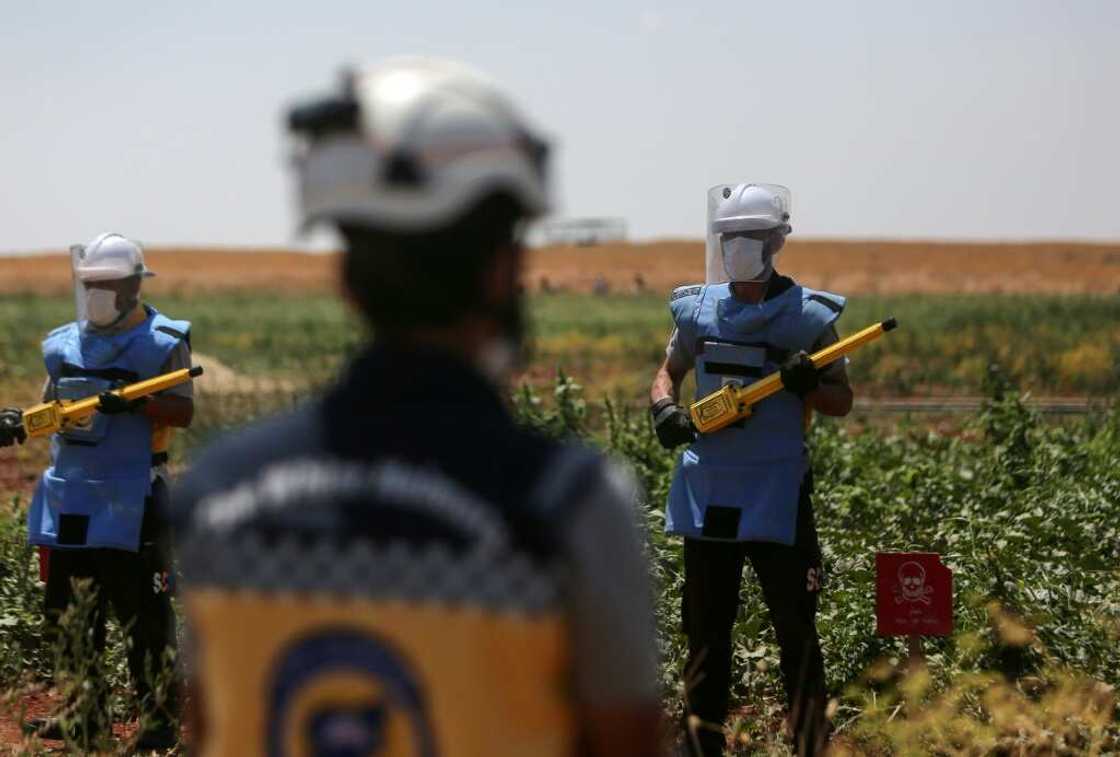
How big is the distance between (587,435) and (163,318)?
11.7 ft

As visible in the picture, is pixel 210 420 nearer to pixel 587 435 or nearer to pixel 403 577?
pixel 587 435

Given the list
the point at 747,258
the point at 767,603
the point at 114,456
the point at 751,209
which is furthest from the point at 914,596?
the point at 114,456

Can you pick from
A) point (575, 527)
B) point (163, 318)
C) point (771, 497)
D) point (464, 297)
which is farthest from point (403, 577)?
point (163, 318)

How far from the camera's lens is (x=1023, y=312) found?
42.6m

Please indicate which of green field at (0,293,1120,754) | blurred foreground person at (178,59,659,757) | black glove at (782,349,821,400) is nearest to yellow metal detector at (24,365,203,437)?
green field at (0,293,1120,754)

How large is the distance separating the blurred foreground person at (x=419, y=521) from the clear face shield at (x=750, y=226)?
337 cm

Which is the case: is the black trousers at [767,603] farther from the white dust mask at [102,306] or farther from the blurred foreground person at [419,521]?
the blurred foreground person at [419,521]

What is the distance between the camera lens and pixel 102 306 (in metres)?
5.81

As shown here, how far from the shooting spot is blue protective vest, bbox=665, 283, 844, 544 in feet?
17.0

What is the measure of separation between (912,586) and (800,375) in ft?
2.69

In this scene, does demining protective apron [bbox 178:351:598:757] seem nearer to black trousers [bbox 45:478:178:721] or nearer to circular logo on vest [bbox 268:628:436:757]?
circular logo on vest [bbox 268:628:436:757]

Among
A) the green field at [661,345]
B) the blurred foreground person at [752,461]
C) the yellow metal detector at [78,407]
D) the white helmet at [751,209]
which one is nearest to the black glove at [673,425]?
the blurred foreground person at [752,461]

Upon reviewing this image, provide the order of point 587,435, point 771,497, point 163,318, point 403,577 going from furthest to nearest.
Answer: point 587,435 → point 163,318 → point 771,497 → point 403,577

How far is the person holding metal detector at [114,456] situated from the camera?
580 cm
